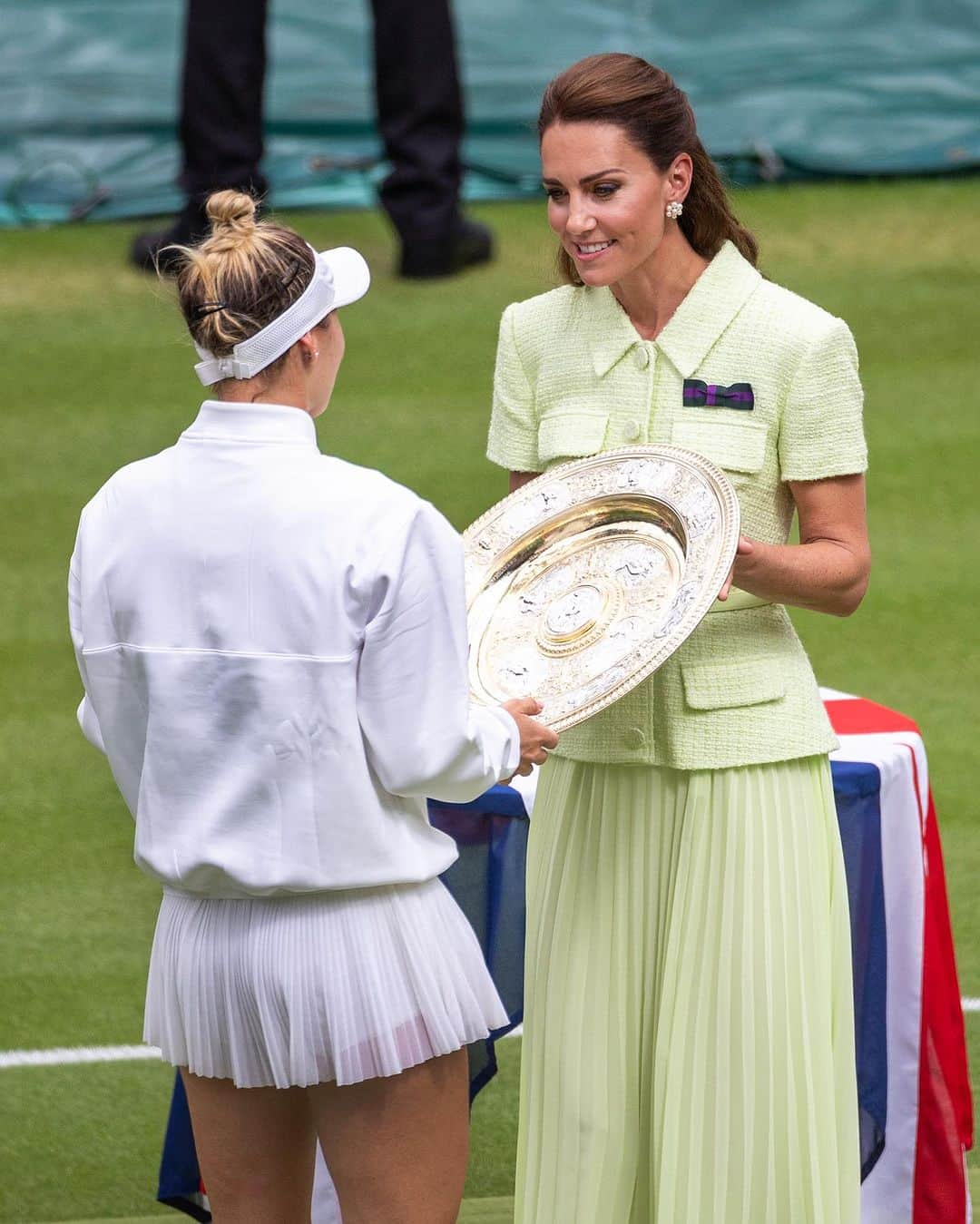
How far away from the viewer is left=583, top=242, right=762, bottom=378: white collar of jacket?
2.86m

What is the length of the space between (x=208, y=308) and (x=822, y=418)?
867 mm

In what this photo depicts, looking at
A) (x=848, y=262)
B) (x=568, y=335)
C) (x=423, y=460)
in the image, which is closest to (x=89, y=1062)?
(x=568, y=335)

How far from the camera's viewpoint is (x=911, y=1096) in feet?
12.1

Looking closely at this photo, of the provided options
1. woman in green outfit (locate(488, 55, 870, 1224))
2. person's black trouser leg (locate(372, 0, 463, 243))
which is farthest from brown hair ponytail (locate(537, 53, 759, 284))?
person's black trouser leg (locate(372, 0, 463, 243))

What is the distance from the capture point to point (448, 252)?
9812 millimetres

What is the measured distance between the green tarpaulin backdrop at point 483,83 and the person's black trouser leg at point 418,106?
111 cm

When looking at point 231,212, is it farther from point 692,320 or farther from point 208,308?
point 692,320

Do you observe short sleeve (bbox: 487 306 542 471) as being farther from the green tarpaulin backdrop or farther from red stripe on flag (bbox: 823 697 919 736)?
the green tarpaulin backdrop

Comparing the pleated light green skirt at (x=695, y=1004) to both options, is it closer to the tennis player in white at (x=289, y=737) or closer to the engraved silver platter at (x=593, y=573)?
the engraved silver platter at (x=593, y=573)

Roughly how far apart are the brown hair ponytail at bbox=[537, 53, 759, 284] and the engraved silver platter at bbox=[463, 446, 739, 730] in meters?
0.37

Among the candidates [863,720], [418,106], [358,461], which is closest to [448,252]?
[418,106]

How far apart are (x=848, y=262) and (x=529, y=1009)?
7.41 meters

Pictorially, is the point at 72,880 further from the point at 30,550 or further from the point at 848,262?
the point at 848,262

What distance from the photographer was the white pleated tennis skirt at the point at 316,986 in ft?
8.02
